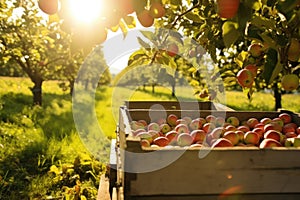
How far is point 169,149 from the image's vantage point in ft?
5.13

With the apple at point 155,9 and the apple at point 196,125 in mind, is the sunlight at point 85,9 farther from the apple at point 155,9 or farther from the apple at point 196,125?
the apple at point 196,125

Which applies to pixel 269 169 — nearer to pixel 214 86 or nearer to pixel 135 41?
pixel 135 41

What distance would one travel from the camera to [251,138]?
86.1 inches

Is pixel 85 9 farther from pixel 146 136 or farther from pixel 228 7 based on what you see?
pixel 146 136

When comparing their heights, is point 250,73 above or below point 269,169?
above

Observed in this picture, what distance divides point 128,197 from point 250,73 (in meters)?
0.73

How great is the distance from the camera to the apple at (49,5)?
93 cm

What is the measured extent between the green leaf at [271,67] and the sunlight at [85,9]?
21.0 inches

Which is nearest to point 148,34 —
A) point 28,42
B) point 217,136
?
point 217,136

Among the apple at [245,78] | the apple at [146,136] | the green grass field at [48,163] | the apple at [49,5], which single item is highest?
the apple at [49,5]

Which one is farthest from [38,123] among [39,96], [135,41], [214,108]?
[135,41]

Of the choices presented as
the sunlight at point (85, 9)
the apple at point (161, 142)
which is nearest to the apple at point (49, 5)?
the sunlight at point (85, 9)

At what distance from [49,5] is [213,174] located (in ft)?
3.38

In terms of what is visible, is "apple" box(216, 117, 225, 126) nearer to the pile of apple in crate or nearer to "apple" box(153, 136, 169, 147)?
the pile of apple in crate
